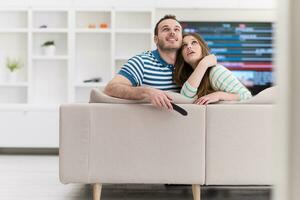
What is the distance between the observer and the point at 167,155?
9.32ft

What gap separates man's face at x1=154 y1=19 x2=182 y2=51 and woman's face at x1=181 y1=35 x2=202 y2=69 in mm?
64

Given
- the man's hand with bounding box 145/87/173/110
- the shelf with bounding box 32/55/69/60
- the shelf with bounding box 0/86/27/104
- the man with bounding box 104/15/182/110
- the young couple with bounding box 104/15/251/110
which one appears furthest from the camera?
the shelf with bounding box 0/86/27/104

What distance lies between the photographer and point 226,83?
3.05m

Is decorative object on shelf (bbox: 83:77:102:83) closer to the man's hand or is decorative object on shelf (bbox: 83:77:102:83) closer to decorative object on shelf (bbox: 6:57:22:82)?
decorative object on shelf (bbox: 6:57:22:82)

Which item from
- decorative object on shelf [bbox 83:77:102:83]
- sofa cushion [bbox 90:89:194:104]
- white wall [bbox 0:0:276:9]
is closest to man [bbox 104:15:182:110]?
sofa cushion [bbox 90:89:194:104]

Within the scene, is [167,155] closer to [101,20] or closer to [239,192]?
[239,192]

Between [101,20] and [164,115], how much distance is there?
3.61 meters

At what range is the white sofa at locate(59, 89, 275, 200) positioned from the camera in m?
2.81

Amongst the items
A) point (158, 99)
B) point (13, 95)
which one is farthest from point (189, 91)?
point (13, 95)

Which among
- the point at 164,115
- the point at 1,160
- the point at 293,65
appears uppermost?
the point at 293,65

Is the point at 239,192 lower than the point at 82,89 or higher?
lower

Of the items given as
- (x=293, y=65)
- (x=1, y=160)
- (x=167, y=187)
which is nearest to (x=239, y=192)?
(x=167, y=187)

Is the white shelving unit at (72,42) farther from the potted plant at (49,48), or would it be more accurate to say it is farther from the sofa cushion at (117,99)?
the sofa cushion at (117,99)

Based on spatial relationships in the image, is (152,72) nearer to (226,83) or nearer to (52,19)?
(226,83)
